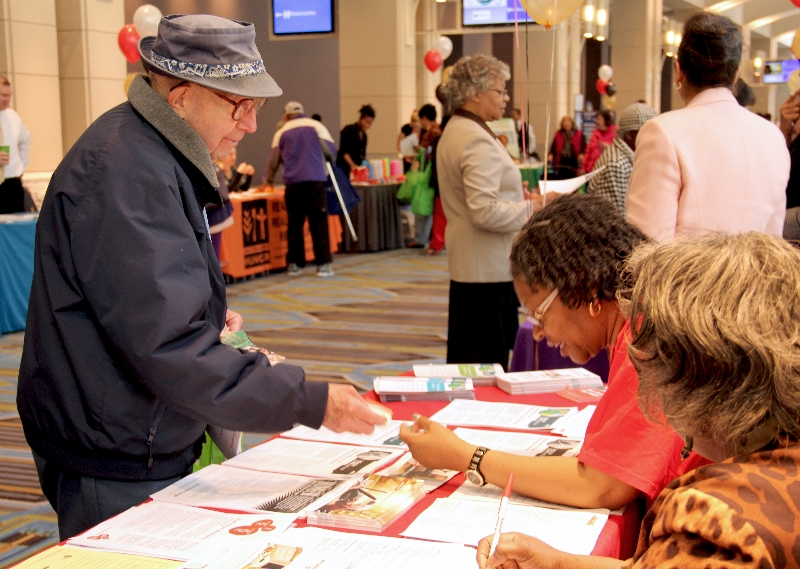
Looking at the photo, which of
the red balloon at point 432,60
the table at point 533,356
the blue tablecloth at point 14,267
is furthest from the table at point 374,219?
the table at point 533,356

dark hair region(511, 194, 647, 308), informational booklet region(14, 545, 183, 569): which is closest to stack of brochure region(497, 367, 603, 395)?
dark hair region(511, 194, 647, 308)

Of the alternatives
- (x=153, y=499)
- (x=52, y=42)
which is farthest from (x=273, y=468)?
(x=52, y=42)

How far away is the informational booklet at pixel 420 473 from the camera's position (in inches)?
71.0

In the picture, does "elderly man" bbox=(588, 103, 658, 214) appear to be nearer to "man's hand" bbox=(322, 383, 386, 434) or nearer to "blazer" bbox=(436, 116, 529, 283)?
"blazer" bbox=(436, 116, 529, 283)

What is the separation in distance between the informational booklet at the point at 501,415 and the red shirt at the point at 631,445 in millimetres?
533

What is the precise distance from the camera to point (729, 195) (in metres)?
2.73

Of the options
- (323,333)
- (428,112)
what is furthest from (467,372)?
(428,112)

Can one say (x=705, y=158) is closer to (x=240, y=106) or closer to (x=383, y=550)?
(x=240, y=106)

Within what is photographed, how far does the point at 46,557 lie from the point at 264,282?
286 inches

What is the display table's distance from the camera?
8367 mm

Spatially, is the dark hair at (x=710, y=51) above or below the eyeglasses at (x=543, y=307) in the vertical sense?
above

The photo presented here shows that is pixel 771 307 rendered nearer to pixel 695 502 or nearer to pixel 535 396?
pixel 695 502

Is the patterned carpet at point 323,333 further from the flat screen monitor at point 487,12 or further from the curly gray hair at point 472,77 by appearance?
the flat screen monitor at point 487,12

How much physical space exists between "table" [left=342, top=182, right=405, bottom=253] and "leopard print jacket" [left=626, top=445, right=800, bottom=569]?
951cm
